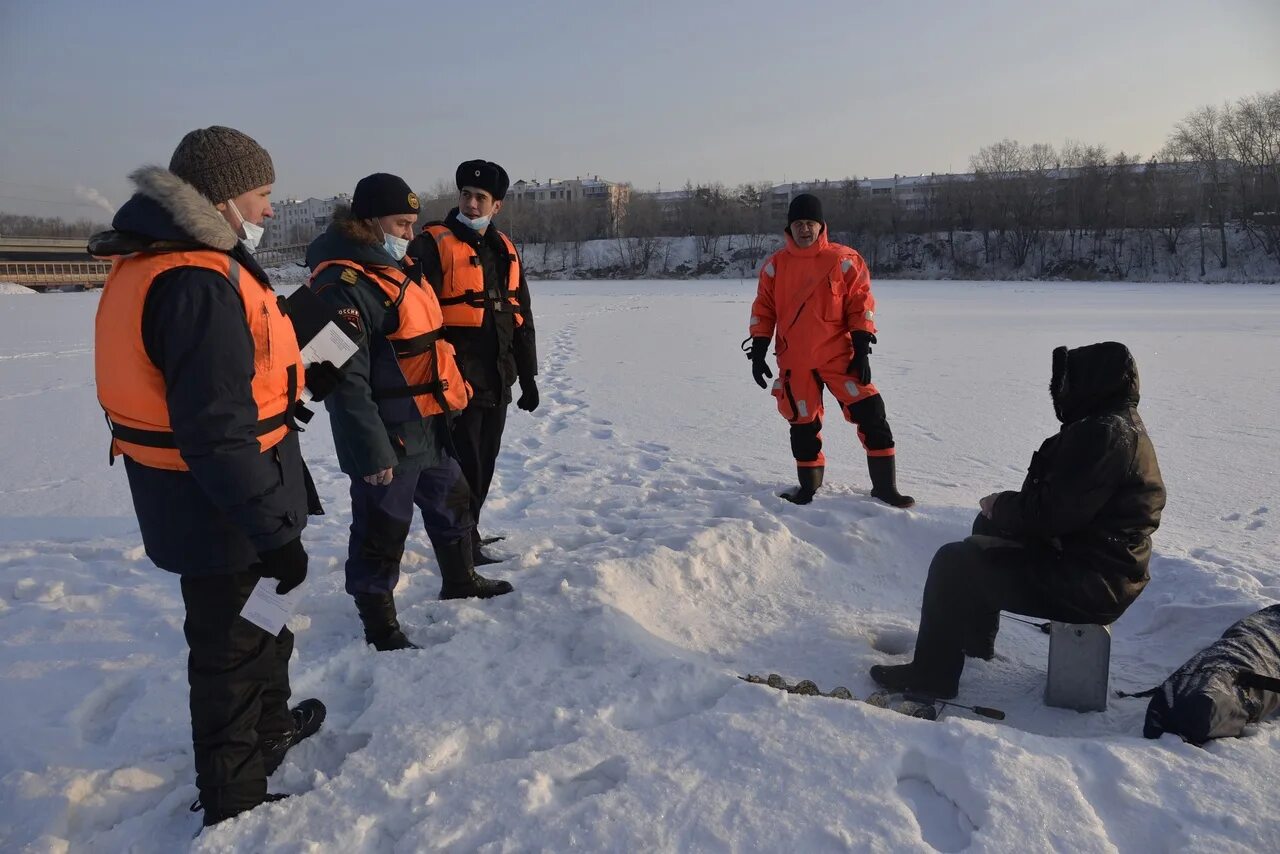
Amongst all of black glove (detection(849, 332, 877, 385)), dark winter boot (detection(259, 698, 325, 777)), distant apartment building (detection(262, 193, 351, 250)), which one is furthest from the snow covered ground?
distant apartment building (detection(262, 193, 351, 250))

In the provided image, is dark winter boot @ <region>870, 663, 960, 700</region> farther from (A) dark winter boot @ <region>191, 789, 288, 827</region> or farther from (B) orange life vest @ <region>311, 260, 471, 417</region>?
(A) dark winter boot @ <region>191, 789, 288, 827</region>

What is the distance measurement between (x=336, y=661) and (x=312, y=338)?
1.25 meters

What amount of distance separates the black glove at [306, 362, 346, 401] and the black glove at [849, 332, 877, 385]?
3.22m

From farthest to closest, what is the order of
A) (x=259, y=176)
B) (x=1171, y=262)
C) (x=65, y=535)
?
(x=1171, y=262)
(x=65, y=535)
(x=259, y=176)

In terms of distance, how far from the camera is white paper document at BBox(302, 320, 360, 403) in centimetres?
262

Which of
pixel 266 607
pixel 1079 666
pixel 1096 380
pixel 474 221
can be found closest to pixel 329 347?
pixel 266 607

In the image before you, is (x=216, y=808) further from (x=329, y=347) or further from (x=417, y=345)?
(x=417, y=345)

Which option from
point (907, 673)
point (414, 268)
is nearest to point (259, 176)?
point (414, 268)

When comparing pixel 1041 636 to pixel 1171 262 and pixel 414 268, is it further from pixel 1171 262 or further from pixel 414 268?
pixel 1171 262

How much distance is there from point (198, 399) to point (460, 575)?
186cm

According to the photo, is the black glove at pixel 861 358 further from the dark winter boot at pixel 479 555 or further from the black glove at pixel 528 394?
the dark winter boot at pixel 479 555

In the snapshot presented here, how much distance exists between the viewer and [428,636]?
10.4 feet

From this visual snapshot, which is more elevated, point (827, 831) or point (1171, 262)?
point (1171, 262)

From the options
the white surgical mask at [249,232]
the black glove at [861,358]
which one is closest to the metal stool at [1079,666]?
the black glove at [861,358]
